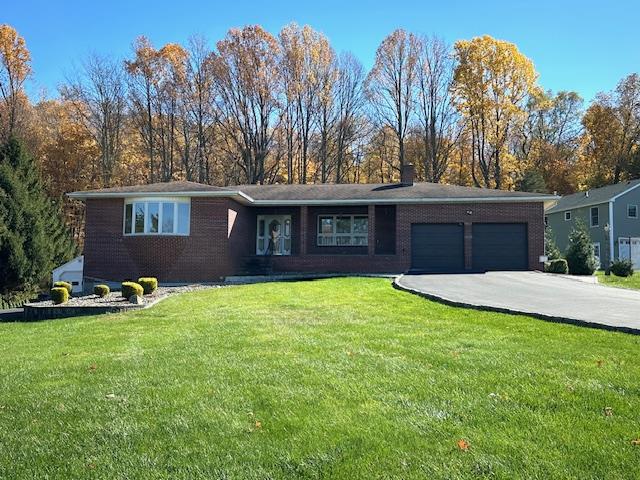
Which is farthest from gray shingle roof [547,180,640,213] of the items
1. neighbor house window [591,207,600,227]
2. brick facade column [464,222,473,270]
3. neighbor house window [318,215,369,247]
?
neighbor house window [318,215,369,247]

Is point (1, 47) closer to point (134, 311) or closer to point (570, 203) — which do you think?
point (134, 311)

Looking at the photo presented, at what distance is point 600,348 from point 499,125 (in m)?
33.2

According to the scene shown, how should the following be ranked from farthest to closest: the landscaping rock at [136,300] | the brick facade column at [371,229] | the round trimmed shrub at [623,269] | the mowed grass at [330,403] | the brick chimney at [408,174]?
1. the brick chimney at [408,174]
2. the round trimmed shrub at [623,269]
3. the brick facade column at [371,229]
4. the landscaping rock at [136,300]
5. the mowed grass at [330,403]

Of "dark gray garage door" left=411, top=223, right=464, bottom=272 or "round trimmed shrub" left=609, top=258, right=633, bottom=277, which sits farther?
"round trimmed shrub" left=609, top=258, right=633, bottom=277

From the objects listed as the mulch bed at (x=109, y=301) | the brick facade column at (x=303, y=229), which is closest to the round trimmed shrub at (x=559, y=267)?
the brick facade column at (x=303, y=229)

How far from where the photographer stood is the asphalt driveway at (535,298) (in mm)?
8078

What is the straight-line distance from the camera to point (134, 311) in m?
11.7

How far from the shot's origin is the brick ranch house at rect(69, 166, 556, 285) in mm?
19422

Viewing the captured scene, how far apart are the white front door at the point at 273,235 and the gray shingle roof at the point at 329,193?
3.95 feet

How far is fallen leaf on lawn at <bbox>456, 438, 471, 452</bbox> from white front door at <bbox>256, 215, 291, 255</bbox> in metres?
20.0

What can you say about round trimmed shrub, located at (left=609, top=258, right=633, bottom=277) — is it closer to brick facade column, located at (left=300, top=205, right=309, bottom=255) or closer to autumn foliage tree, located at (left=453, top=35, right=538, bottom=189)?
brick facade column, located at (left=300, top=205, right=309, bottom=255)

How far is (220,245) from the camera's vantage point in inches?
767

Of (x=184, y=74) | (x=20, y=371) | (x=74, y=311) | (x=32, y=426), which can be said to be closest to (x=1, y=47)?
(x=184, y=74)

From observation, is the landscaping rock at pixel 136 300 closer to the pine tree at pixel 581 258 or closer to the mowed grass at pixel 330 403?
the mowed grass at pixel 330 403
